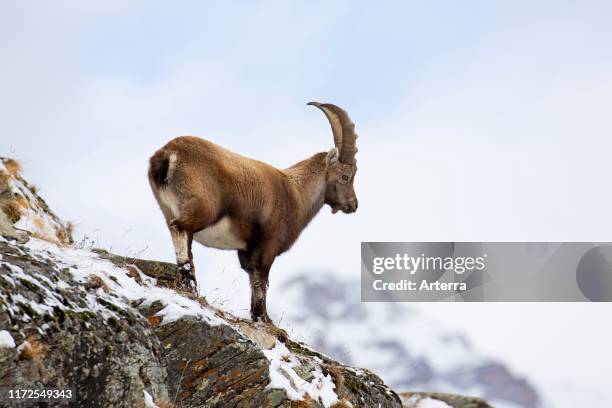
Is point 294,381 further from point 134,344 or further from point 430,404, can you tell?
point 430,404

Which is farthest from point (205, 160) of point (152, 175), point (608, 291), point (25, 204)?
point (608, 291)

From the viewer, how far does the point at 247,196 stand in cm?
1301

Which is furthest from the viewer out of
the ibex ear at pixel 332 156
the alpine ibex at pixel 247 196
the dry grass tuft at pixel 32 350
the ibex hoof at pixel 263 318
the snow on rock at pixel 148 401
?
the ibex ear at pixel 332 156

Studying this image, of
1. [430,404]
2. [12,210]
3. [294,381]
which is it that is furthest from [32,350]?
[430,404]

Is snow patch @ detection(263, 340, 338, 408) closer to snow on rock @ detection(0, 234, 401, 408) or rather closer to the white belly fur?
snow on rock @ detection(0, 234, 401, 408)

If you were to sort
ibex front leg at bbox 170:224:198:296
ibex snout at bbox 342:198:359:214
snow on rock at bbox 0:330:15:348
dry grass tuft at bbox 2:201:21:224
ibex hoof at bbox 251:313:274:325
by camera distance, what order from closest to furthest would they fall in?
snow on rock at bbox 0:330:15:348 → ibex front leg at bbox 170:224:198:296 → dry grass tuft at bbox 2:201:21:224 → ibex hoof at bbox 251:313:274:325 → ibex snout at bbox 342:198:359:214

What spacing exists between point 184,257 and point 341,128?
494 centimetres

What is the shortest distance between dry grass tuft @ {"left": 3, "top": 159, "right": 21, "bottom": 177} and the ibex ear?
523 centimetres

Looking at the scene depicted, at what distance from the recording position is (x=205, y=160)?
1235 centimetres

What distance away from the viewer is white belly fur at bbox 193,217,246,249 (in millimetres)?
12516

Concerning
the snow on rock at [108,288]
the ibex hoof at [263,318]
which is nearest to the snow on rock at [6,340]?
the snow on rock at [108,288]

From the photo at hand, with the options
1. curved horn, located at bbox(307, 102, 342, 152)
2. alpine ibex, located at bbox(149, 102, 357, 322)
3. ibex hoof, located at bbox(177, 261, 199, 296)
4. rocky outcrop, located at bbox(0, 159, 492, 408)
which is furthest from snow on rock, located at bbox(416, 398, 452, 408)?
ibex hoof, located at bbox(177, 261, 199, 296)

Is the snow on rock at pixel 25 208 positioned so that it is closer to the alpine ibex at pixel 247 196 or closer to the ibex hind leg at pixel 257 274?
the alpine ibex at pixel 247 196

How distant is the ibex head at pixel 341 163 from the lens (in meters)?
15.6
